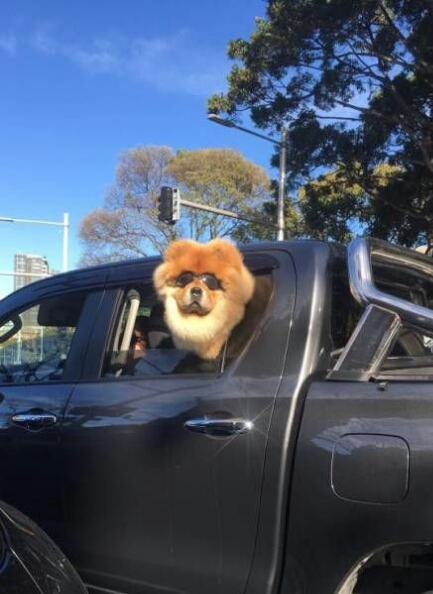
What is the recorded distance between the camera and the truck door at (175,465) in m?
2.36

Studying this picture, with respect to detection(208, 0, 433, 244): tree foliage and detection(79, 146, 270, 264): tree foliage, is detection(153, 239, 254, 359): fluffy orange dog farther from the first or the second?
detection(79, 146, 270, 264): tree foliage

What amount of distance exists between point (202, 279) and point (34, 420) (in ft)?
3.38

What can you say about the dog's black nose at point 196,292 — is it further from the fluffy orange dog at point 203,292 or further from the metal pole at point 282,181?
the metal pole at point 282,181

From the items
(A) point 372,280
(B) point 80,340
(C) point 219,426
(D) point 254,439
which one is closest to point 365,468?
(D) point 254,439

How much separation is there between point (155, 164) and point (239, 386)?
132 feet

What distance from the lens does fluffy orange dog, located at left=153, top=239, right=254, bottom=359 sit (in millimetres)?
2771

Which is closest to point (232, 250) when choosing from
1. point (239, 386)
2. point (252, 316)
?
point (252, 316)

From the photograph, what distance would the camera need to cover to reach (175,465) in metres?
2.51

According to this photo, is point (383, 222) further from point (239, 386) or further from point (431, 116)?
point (239, 386)

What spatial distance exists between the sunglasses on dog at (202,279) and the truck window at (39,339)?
0.65 m

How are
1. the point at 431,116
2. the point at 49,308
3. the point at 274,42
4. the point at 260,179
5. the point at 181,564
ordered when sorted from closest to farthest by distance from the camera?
the point at 181,564 < the point at 49,308 < the point at 431,116 < the point at 274,42 < the point at 260,179

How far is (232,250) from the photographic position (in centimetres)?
288

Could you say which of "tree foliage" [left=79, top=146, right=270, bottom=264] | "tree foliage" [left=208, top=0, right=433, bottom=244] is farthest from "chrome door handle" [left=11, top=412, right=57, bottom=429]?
"tree foliage" [left=79, top=146, right=270, bottom=264]

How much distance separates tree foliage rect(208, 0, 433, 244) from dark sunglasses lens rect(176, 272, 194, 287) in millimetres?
12947
